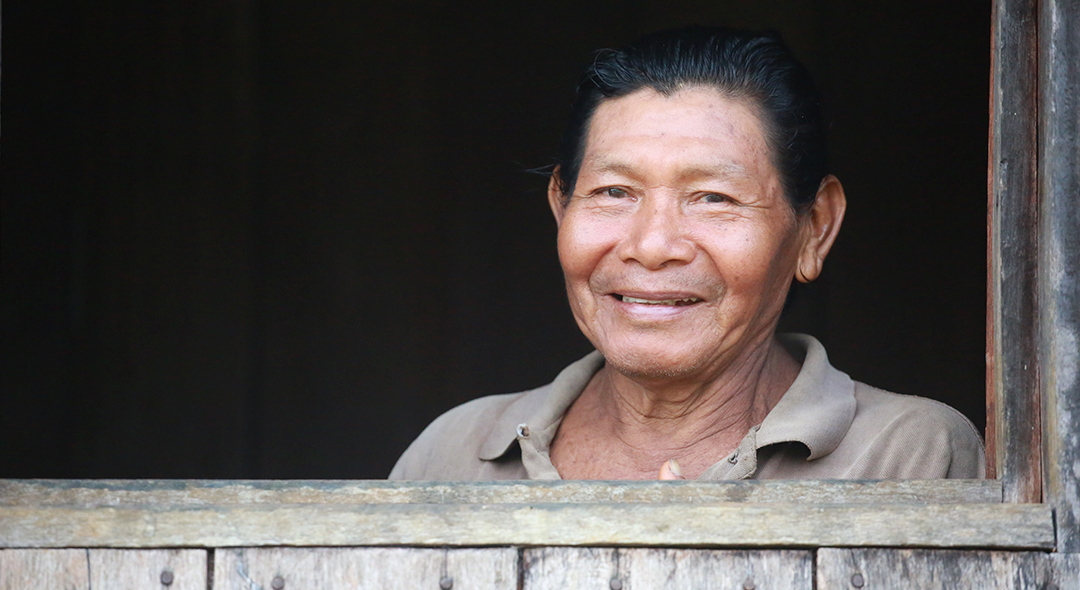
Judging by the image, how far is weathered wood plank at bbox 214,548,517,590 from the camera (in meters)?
1.49

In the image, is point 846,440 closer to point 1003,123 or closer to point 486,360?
point 1003,123

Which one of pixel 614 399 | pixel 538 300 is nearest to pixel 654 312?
pixel 614 399

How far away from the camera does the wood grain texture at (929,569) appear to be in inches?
57.0

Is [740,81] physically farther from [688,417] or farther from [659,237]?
[688,417]

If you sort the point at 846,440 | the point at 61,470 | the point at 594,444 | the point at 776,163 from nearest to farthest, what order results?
the point at 846,440
the point at 776,163
the point at 594,444
the point at 61,470

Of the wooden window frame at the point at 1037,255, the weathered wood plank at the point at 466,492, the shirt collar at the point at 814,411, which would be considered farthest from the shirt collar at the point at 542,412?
the wooden window frame at the point at 1037,255

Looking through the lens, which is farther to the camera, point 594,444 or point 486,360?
point 486,360

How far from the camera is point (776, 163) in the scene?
215cm

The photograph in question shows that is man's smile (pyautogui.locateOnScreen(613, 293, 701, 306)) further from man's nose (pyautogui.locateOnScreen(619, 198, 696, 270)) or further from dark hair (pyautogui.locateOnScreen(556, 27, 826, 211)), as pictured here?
dark hair (pyautogui.locateOnScreen(556, 27, 826, 211))

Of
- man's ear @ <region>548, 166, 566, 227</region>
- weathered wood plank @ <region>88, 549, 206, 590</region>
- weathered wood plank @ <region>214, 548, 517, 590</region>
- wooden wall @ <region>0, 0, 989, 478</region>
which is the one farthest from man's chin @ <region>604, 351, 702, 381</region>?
wooden wall @ <region>0, 0, 989, 478</region>

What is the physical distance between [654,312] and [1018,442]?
0.76m

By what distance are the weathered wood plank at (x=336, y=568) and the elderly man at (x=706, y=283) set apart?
0.62 metres

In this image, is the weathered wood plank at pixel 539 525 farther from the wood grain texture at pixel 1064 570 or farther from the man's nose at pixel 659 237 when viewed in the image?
the man's nose at pixel 659 237

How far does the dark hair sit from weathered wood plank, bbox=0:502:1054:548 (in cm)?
87
